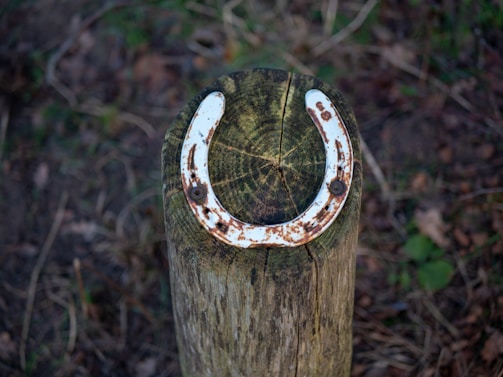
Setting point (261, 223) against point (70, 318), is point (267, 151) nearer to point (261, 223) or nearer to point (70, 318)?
point (261, 223)

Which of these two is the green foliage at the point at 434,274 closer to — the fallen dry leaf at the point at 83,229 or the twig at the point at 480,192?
the twig at the point at 480,192

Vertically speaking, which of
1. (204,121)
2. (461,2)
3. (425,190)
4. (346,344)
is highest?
(461,2)

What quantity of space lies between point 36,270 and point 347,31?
2279 mm

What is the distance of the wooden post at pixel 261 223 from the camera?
138 cm

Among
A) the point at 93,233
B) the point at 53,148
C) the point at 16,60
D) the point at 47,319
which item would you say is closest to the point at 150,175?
the point at 93,233

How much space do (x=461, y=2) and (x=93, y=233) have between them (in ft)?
8.32

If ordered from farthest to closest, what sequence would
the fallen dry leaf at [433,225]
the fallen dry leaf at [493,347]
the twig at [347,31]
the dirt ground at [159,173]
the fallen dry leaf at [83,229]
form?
the twig at [347,31]
the fallen dry leaf at [83,229]
the fallen dry leaf at [433,225]
the dirt ground at [159,173]
the fallen dry leaf at [493,347]

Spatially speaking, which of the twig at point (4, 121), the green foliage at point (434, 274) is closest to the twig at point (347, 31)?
the green foliage at point (434, 274)

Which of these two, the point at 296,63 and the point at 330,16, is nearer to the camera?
the point at 296,63

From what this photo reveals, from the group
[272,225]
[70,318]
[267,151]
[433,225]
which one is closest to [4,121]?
[70,318]

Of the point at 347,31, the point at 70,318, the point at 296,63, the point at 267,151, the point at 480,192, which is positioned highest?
the point at 347,31

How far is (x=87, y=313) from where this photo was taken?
8.33 feet

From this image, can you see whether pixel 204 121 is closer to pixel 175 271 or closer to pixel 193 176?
pixel 193 176

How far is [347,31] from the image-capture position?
3.25 meters
